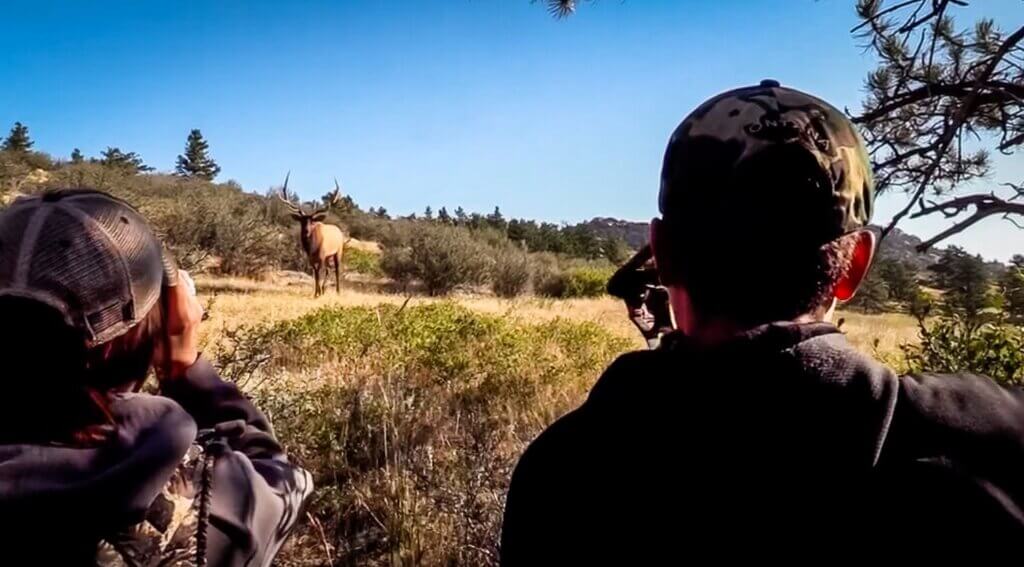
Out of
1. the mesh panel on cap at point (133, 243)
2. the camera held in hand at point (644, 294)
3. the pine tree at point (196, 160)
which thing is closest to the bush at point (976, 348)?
the camera held in hand at point (644, 294)

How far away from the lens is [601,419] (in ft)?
2.94

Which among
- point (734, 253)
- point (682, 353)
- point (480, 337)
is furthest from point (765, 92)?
point (480, 337)

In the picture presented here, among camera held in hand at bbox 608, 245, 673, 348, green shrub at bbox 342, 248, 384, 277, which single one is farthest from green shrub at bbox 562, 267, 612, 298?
camera held in hand at bbox 608, 245, 673, 348

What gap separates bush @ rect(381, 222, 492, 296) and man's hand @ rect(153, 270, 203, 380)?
63.8 feet

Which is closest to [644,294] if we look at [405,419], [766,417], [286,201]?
[766,417]

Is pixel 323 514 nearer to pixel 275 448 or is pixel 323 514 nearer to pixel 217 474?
pixel 275 448

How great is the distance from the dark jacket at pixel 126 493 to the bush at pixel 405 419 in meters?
1.54

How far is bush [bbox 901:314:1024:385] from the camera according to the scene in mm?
3788

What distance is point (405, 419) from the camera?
12.8 ft

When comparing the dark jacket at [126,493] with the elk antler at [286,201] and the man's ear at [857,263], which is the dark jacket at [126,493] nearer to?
the man's ear at [857,263]

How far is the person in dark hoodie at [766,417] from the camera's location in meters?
0.77

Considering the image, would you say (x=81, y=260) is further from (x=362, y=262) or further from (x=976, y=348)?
(x=362, y=262)

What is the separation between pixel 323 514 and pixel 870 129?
11.8 feet

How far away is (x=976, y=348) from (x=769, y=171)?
12.9ft
